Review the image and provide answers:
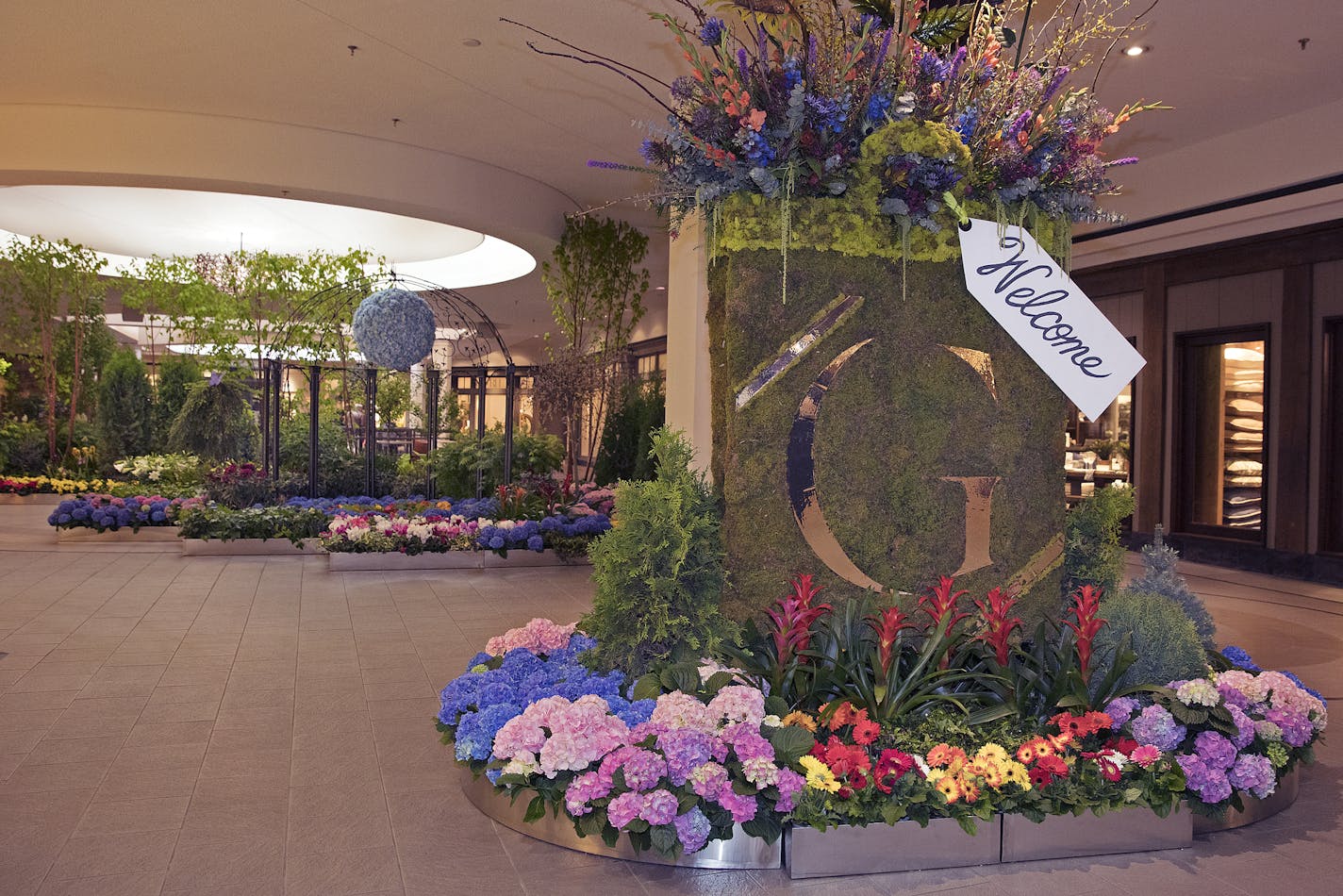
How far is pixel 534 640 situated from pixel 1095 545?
250 cm

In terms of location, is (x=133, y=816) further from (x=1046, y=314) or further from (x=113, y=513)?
(x=113, y=513)

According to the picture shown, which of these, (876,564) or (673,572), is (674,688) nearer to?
(673,572)

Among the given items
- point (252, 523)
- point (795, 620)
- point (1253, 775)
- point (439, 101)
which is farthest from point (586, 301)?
point (1253, 775)

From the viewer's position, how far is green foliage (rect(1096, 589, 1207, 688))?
3721 mm

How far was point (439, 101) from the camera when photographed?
31.7 ft

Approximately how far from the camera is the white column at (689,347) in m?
6.22

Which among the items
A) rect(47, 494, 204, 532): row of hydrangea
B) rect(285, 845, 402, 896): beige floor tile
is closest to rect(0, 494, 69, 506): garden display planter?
rect(47, 494, 204, 532): row of hydrangea

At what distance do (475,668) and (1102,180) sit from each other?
3219 millimetres

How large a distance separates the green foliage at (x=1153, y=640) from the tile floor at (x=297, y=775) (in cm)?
57

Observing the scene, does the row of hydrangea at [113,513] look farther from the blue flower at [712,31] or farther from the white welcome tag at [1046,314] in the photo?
the white welcome tag at [1046,314]

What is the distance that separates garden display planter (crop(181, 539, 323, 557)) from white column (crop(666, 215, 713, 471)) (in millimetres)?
5032

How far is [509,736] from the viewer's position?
326 cm

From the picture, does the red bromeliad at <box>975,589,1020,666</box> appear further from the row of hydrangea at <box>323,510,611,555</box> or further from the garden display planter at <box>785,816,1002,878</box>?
the row of hydrangea at <box>323,510,611,555</box>

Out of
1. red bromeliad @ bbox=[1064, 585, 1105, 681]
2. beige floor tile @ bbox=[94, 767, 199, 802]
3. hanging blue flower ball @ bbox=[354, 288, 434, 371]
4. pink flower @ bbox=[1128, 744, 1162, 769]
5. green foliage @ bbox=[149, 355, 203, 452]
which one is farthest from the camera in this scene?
green foliage @ bbox=[149, 355, 203, 452]
